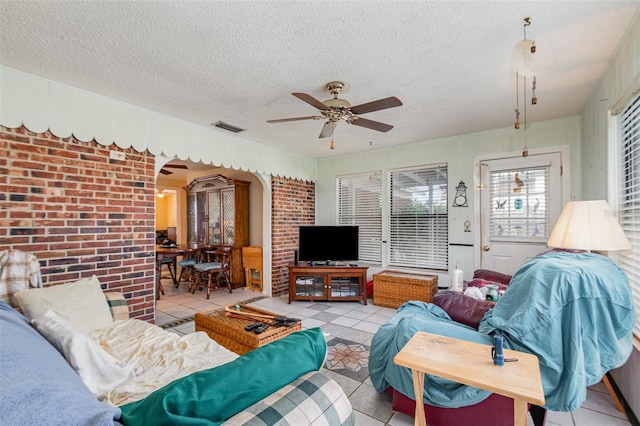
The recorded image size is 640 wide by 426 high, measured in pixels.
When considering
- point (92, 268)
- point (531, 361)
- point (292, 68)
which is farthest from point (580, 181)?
point (92, 268)

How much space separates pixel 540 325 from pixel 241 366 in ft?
4.77

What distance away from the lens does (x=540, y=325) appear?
1486 millimetres

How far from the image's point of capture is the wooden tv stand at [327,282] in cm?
454

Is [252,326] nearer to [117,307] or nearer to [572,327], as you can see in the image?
[117,307]

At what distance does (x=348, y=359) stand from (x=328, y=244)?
228cm

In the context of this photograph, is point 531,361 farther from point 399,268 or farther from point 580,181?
point 399,268

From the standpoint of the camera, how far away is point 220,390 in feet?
2.88

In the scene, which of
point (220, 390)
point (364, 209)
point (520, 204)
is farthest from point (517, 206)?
point (220, 390)

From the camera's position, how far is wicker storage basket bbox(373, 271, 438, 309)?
4.05 metres

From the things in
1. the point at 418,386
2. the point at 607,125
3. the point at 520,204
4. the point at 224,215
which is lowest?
the point at 418,386

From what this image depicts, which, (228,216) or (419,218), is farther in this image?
(228,216)

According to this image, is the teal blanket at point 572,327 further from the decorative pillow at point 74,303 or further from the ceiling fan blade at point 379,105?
the decorative pillow at point 74,303

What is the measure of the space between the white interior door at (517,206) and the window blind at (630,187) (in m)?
1.45

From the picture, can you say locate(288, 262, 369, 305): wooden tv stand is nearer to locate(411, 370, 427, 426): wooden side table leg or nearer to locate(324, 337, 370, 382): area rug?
locate(324, 337, 370, 382): area rug
